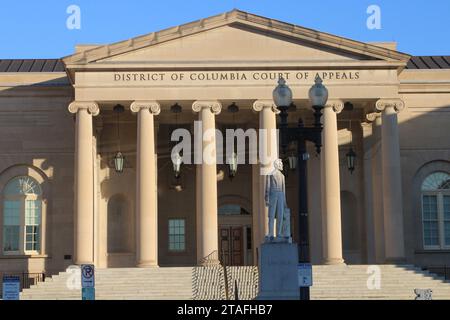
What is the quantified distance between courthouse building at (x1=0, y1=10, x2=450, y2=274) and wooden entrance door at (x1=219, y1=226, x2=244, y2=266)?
0.06 metres

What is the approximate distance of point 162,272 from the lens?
37.1 m

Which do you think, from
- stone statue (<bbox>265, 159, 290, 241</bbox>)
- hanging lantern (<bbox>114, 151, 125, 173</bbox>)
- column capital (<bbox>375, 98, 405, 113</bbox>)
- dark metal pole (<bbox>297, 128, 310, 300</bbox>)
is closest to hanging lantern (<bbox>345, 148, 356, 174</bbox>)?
column capital (<bbox>375, 98, 405, 113</bbox>)

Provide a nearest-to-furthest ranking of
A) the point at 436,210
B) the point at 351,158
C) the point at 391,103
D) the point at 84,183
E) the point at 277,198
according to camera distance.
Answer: the point at 277,198, the point at 84,183, the point at 391,103, the point at 351,158, the point at 436,210

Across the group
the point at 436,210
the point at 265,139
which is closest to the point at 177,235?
the point at 265,139

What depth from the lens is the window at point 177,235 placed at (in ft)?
148

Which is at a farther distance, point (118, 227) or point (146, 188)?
point (118, 227)

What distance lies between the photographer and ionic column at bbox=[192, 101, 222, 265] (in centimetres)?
3844

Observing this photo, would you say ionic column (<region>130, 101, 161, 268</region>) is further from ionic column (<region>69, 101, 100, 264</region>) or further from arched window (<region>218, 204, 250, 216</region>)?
arched window (<region>218, 204, 250, 216</region>)

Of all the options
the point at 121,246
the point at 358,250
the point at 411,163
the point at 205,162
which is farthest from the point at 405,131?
the point at 121,246

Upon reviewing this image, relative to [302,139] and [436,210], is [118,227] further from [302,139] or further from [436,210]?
[302,139]

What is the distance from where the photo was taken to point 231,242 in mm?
45469

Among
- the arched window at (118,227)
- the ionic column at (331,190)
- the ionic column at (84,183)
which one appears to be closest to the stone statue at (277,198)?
the ionic column at (331,190)

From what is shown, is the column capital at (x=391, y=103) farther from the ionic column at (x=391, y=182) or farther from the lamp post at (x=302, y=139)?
the lamp post at (x=302, y=139)

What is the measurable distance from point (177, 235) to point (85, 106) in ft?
30.6
